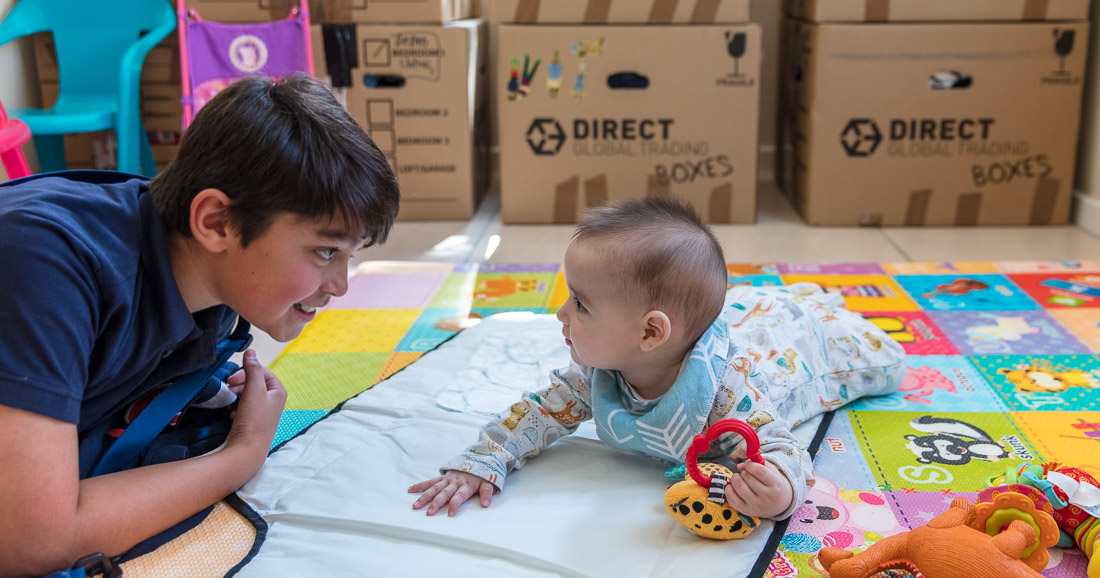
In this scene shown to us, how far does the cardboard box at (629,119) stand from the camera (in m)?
2.25

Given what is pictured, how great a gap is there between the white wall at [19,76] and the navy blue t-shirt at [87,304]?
Result: 169 centimetres

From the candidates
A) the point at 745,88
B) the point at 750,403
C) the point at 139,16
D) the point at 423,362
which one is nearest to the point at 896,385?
the point at 750,403

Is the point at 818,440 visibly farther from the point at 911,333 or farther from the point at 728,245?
the point at 728,245

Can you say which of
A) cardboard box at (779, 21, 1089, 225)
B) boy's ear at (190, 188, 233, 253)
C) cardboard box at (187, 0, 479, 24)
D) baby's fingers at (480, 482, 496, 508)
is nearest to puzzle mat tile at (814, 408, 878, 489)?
baby's fingers at (480, 482, 496, 508)

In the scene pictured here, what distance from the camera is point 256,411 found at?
1081 mm

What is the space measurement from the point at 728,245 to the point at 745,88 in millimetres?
414

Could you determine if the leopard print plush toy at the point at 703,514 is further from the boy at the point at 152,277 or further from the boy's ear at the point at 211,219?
the boy's ear at the point at 211,219

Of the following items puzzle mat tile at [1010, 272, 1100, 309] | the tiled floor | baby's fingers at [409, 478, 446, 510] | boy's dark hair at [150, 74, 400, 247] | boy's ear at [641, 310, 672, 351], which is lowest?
the tiled floor

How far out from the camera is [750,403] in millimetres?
1013

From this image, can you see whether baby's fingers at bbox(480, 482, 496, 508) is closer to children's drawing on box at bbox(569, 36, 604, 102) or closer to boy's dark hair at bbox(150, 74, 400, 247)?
boy's dark hair at bbox(150, 74, 400, 247)

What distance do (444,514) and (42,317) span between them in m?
0.45

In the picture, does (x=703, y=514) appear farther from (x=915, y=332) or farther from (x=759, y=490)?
→ (x=915, y=332)

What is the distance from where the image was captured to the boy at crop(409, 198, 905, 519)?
975mm

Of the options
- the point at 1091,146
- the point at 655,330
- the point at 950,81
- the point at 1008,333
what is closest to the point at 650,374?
the point at 655,330
